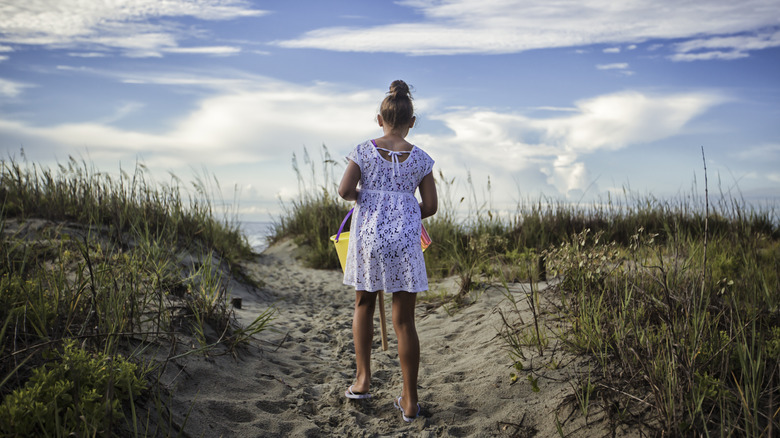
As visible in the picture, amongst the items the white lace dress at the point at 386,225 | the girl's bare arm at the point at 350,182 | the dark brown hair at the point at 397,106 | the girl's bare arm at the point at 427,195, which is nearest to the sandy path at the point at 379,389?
the white lace dress at the point at 386,225

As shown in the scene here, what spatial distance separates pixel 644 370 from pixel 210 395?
2813 millimetres

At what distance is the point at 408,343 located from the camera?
11.4ft

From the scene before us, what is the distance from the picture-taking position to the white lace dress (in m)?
3.47

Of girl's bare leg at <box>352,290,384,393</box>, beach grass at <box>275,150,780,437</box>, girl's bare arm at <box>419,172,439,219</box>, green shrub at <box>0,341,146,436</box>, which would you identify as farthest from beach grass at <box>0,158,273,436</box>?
beach grass at <box>275,150,780,437</box>

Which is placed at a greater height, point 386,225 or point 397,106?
point 397,106

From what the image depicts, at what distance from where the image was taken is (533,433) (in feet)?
10.6

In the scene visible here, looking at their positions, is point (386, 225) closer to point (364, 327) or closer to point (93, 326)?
point (364, 327)

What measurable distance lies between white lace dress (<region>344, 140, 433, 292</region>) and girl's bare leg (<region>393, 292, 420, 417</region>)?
106mm

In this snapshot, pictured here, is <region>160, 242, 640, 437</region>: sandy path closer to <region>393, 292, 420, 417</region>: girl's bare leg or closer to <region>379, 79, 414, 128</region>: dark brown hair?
<region>393, 292, 420, 417</region>: girl's bare leg

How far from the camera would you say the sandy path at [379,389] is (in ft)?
10.9

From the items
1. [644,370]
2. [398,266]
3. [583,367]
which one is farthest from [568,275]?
[398,266]

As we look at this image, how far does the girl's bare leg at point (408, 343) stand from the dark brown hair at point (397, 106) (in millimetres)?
1190

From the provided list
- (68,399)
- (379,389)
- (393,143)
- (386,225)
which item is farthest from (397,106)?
(68,399)

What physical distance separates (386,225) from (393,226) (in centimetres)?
5
